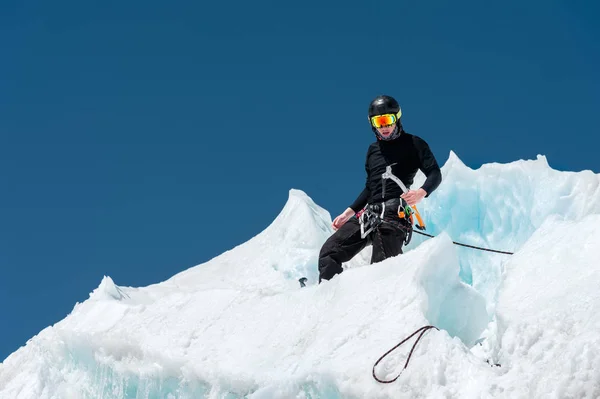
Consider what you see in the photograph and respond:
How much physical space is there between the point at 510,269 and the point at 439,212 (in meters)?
5.41

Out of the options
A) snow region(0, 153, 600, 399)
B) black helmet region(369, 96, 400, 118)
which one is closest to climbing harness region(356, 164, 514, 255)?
black helmet region(369, 96, 400, 118)

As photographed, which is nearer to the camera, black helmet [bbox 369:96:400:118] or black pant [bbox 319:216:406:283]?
black pant [bbox 319:216:406:283]

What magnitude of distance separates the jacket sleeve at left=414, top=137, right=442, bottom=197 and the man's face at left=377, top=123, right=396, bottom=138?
0.93 feet

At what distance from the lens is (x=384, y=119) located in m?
7.33

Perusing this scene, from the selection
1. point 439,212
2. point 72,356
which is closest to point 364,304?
point 72,356

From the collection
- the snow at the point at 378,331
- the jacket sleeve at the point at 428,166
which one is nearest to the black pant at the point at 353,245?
the jacket sleeve at the point at 428,166

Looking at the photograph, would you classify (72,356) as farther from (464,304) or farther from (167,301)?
(464,304)

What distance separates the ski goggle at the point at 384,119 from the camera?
7.32 m

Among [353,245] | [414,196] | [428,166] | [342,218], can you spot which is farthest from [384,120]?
[353,245]

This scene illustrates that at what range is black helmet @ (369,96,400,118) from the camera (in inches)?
287

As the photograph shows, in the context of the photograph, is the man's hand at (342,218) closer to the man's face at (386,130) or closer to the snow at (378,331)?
the man's face at (386,130)

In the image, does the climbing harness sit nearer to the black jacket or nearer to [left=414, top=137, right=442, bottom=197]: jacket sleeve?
the black jacket

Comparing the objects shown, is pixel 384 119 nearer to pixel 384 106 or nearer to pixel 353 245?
pixel 384 106

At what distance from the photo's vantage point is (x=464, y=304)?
5879mm
